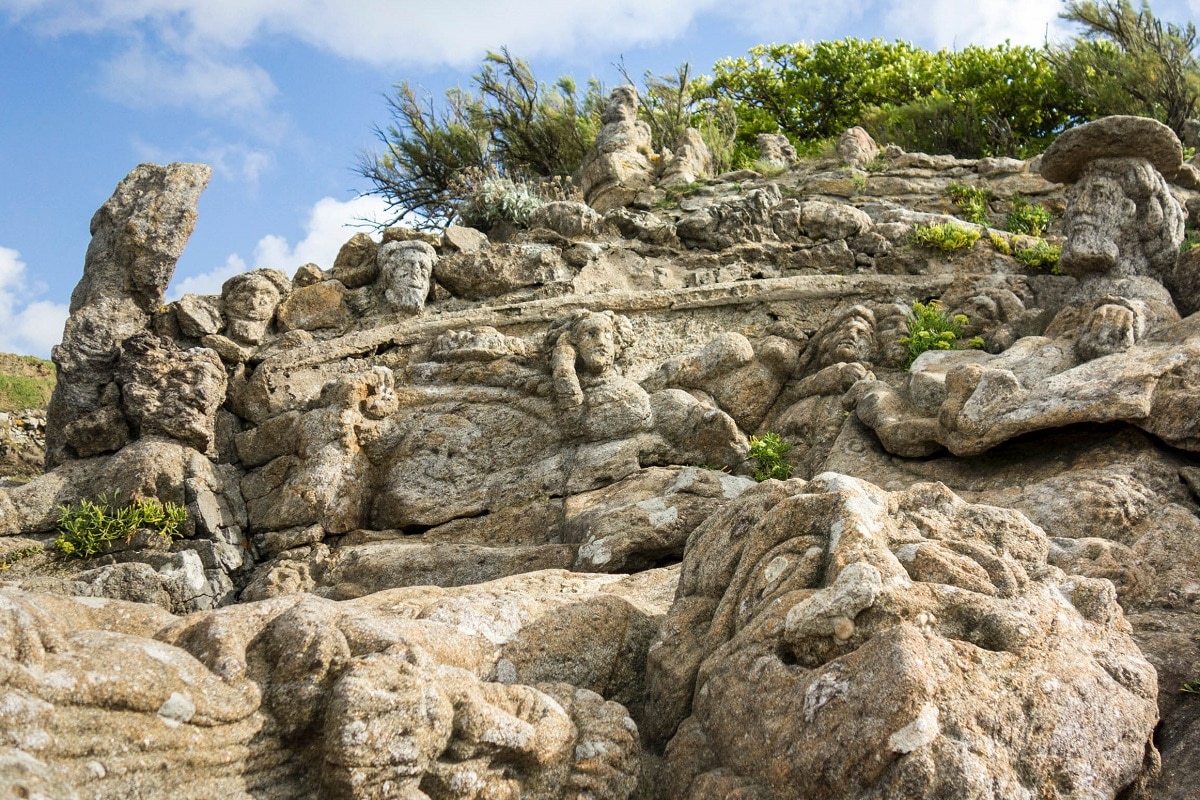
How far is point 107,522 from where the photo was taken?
9.05 m

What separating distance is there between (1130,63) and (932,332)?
1097 centimetres

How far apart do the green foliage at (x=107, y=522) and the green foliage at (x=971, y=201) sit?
9784 millimetres

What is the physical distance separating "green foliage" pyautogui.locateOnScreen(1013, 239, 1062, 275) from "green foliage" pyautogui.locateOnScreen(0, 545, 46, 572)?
1006 cm

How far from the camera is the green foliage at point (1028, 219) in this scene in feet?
44.7

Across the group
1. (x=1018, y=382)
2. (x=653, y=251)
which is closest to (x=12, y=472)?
(x=653, y=251)

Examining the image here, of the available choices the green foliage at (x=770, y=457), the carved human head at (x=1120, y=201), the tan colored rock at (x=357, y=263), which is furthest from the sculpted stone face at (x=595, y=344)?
the carved human head at (x=1120, y=201)

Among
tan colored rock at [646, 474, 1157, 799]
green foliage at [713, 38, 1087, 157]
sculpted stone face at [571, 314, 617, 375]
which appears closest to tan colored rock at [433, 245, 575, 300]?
sculpted stone face at [571, 314, 617, 375]

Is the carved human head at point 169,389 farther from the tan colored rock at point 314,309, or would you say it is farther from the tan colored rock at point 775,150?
the tan colored rock at point 775,150

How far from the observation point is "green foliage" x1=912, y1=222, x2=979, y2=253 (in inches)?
497

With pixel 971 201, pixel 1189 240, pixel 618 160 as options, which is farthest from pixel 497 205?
pixel 1189 240

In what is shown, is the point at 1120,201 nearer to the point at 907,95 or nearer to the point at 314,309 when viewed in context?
the point at 314,309

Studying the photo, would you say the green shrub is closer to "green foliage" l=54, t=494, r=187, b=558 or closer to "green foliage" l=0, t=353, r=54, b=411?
"green foliage" l=54, t=494, r=187, b=558

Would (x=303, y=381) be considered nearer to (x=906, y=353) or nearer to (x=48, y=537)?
(x=48, y=537)

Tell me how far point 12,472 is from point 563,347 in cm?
622
